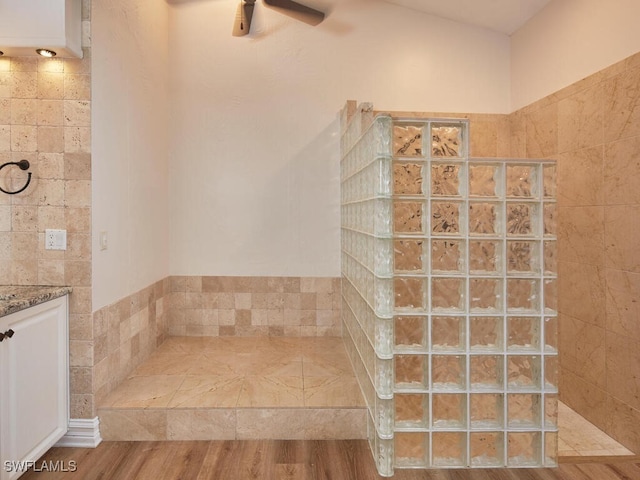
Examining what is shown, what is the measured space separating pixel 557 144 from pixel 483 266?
56.0 inches

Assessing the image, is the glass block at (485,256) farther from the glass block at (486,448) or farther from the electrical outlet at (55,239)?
the electrical outlet at (55,239)

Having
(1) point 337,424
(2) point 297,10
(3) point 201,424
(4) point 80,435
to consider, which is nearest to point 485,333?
(1) point 337,424

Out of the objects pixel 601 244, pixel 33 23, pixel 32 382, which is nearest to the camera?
pixel 32 382

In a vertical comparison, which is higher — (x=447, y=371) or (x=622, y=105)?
(x=622, y=105)

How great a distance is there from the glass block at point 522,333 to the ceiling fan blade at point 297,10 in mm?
2548

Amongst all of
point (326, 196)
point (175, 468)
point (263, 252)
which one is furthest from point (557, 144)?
point (175, 468)

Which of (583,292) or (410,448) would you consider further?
(583,292)

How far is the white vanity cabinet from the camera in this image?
5.78 feet

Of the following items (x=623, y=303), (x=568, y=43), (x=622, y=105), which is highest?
(x=568, y=43)

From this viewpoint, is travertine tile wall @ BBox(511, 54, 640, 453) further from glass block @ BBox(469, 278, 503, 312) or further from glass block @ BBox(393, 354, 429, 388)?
glass block @ BBox(393, 354, 429, 388)

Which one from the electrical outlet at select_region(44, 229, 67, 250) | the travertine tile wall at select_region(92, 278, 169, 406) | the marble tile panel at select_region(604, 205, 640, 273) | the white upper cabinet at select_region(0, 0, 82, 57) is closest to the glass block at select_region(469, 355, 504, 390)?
the marble tile panel at select_region(604, 205, 640, 273)

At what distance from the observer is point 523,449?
2131mm

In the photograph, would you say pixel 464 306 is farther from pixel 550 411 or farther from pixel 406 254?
pixel 550 411

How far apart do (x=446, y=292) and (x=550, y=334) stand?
550 mm
